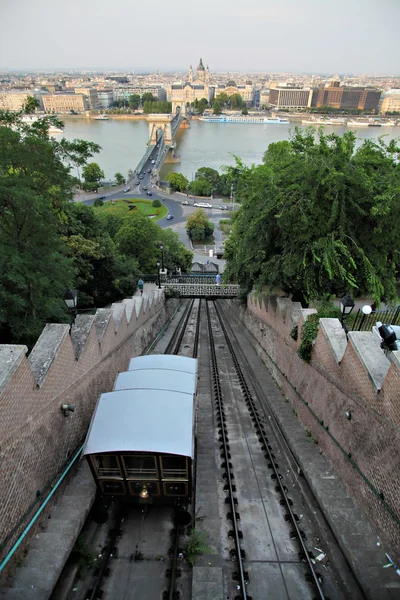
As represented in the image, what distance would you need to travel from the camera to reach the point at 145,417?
18.0 feet

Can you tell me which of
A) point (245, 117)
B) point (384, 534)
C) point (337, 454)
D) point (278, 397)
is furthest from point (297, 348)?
point (245, 117)

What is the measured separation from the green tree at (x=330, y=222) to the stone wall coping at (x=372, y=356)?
2315 millimetres

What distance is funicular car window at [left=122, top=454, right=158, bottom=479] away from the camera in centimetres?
520

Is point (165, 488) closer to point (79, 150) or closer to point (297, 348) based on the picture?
point (297, 348)

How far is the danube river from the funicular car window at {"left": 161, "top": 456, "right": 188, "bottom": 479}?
66.6m

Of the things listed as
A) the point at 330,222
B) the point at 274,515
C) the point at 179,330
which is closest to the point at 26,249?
the point at 330,222

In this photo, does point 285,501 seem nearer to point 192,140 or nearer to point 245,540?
point 245,540

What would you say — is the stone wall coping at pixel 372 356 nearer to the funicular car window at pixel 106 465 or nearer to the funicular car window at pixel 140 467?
the funicular car window at pixel 140 467

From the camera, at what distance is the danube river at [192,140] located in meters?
89.8

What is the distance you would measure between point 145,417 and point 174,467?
87cm

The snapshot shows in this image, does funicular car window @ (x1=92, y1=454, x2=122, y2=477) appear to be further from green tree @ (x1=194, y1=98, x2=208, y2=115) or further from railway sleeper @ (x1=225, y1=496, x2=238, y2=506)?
green tree @ (x1=194, y1=98, x2=208, y2=115)

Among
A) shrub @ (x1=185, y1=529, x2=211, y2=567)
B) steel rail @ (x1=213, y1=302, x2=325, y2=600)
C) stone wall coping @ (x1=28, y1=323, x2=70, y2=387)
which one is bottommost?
steel rail @ (x1=213, y1=302, x2=325, y2=600)

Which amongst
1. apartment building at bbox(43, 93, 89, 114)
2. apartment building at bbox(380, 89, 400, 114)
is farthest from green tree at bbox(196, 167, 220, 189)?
apartment building at bbox(380, 89, 400, 114)

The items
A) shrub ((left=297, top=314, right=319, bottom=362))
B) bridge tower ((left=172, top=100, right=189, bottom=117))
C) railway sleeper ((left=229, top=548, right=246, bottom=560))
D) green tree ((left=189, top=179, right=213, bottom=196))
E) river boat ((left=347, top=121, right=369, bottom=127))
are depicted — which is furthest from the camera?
bridge tower ((left=172, top=100, right=189, bottom=117))
